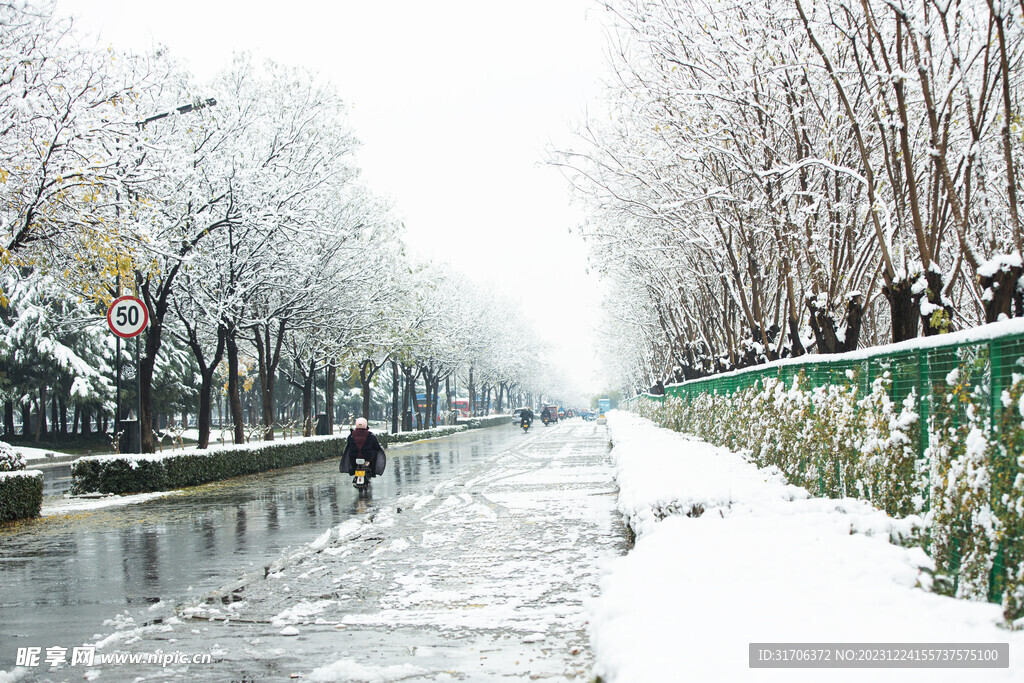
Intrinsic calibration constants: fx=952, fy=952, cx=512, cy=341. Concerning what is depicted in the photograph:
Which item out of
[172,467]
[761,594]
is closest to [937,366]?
[761,594]

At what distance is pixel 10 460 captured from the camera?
1736 cm

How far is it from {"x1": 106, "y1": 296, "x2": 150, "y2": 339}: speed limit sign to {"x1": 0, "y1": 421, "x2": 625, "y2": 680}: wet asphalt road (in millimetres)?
3411

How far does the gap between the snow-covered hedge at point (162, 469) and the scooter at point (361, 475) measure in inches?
188

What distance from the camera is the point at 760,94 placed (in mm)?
14953

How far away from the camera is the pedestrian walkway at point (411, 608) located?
611cm

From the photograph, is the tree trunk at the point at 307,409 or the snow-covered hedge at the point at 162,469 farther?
the tree trunk at the point at 307,409

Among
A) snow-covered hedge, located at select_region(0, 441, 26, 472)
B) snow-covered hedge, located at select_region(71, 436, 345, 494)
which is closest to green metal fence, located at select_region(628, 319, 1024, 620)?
snow-covered hedge, located at select_region(0, 441, 26, 472)

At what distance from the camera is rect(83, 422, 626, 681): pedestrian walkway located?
6113 mm

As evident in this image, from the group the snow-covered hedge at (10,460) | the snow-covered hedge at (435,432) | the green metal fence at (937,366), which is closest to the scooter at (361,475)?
the snow-covered hedge at (10,460)

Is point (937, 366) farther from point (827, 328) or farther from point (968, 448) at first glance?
point (827, 328)

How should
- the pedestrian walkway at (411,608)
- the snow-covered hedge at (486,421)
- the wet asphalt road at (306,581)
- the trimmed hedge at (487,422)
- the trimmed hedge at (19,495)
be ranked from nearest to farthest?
1. the pedestrian walkway at (411,608)
2. the wet asphalt road at (306,581)
3. the trimmed hedge at (19,495)
4. the snow-covered hedge at (486,421)
5. the trimmed hedge at (487,422)

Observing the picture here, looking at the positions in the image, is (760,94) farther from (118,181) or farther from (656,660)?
(656,660)

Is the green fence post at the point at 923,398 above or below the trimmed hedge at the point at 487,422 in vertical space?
above

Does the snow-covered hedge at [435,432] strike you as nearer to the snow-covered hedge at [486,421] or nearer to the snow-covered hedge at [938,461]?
the snow-covered hedge at [486,421]
